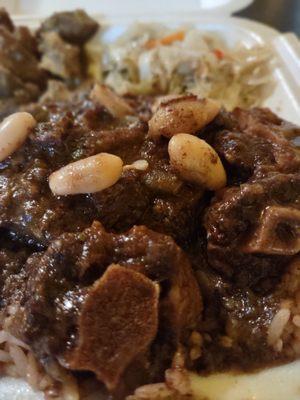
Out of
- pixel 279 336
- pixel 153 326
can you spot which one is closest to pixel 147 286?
pixel 153 326

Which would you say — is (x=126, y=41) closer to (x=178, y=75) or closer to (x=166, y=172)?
(x=178, y=75)

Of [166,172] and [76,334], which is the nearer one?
[76,334]

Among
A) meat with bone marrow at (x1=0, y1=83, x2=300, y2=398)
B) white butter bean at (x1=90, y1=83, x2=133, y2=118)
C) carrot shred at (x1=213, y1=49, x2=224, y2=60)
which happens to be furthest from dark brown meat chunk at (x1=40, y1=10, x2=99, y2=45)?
meat with bone marrow at (x1=0, y1=83, x2=300, y2=398)

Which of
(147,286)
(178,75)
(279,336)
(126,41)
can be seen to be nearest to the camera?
(147,286)

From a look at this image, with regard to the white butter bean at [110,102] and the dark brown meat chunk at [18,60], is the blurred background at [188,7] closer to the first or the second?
the dark brown meat chunk at [18,60]

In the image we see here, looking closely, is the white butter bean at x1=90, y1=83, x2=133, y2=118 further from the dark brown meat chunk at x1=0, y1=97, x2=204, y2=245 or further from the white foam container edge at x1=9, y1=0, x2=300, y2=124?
the white foam container edge at x1=9, y1=0, x2=300, y2=124

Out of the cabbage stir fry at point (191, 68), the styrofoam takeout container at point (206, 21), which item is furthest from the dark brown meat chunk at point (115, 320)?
the cabbage stir fry at point (191, 68)

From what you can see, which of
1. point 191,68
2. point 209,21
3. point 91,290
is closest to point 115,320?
point 91,290

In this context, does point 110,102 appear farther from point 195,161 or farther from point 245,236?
point 245,236
